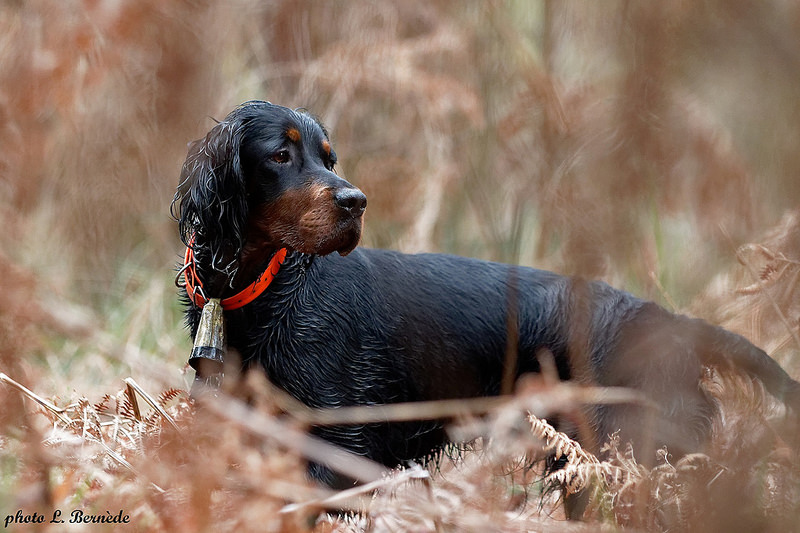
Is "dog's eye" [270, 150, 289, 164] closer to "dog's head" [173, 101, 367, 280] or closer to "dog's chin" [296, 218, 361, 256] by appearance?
"dog's head" [173, 101, 367, 280]

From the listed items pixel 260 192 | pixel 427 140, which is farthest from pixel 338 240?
pixel 427 140

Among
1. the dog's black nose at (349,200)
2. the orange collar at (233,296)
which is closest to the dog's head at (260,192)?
the dog's black nose at (349,200)

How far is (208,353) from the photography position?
3086mm

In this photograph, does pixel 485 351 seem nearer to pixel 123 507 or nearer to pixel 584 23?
pixel 584 23

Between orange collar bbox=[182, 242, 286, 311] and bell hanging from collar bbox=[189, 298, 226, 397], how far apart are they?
119mm

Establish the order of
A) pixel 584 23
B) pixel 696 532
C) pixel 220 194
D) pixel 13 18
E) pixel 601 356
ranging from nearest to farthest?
1. pixel 696 532
2. pixel 584 23
3. pixel 220 194
4. pixel 601 356
5. pixel 13 18

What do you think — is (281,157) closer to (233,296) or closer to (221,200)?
(221,200)

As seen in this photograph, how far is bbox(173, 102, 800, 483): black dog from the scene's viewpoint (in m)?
3.34

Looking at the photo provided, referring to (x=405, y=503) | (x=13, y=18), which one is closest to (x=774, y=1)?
(x=405, y=503)

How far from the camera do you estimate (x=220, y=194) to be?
337cm

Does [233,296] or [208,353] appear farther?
[233,296]

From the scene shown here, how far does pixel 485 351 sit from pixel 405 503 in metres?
1.81

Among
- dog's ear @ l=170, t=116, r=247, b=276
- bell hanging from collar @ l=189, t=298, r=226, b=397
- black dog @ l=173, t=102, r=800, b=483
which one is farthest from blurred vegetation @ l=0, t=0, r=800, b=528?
dog's ear @ l=170, t=116, r=247, b=276

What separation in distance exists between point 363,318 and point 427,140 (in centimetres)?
304
